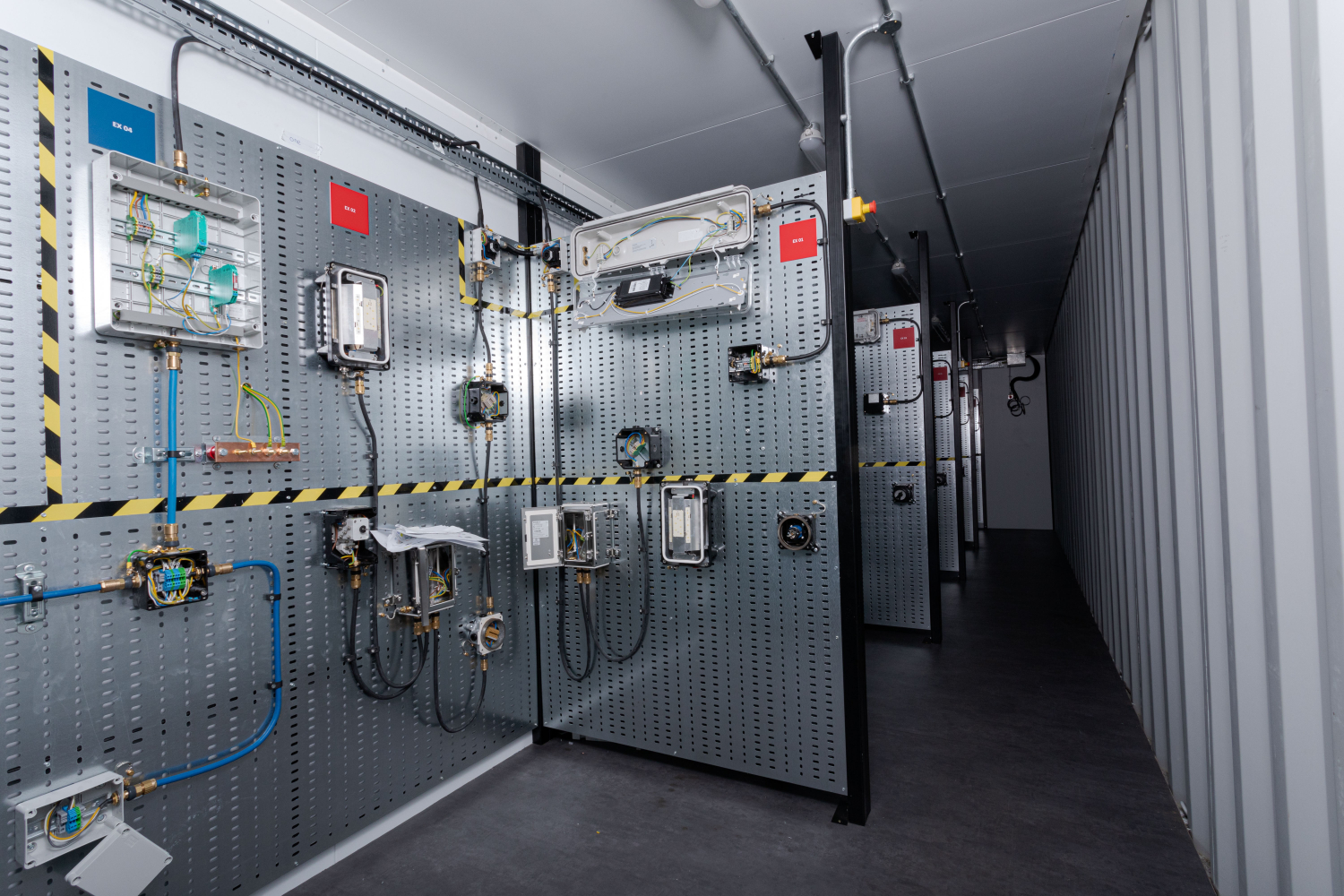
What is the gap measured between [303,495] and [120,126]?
4.13ft

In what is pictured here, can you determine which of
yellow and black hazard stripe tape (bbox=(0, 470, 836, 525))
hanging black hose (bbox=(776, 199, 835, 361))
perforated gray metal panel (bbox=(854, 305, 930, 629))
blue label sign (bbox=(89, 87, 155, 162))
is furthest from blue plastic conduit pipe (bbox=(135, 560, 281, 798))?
perforated gray metal panel (bbox=(854, 305, 930, 629))

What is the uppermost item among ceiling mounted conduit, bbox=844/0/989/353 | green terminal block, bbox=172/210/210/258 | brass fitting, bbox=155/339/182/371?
ceiling mounted conduit, bbox=844/0/989/353

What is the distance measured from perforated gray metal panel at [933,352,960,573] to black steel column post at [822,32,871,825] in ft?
13.9

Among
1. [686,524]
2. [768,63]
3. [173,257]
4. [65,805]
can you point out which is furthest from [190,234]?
[768,63]

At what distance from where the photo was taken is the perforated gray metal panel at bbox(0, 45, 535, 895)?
172 centimetres

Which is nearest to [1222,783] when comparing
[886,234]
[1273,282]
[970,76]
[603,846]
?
[1273,282]

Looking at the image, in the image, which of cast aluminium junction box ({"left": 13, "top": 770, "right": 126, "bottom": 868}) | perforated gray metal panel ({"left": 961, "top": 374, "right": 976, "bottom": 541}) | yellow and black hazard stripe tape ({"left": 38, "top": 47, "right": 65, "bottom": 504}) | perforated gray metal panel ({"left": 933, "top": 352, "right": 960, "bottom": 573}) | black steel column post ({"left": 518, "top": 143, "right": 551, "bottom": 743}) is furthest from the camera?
perforated gray metal panel ({"left": 961, "top": 374, "right": 976, "bottom": 541})

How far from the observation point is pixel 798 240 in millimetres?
2658

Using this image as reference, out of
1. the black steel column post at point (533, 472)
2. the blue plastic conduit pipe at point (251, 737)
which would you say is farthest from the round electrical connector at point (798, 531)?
the blue plastic conduit pipe at point (251, 737)

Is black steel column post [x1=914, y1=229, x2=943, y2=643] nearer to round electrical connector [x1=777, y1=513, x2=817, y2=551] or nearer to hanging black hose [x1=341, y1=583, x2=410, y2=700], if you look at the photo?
round electrical connector [x1=777, y1=513, x2=817, y2=551]

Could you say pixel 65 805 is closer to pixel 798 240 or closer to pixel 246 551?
pixel 246 551

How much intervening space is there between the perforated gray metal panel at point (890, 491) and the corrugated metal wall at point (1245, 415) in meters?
2.35

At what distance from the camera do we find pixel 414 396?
8.96 feet

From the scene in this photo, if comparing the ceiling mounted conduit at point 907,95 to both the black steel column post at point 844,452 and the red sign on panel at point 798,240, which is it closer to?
the black steel column post at point 844,452
